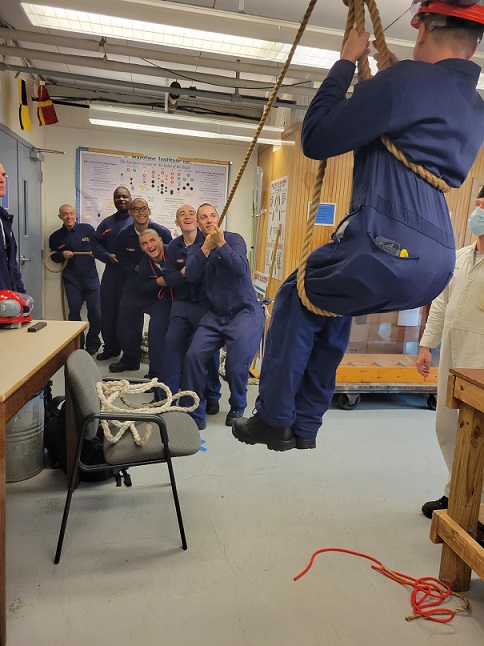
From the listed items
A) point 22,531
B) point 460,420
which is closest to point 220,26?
point 460,420

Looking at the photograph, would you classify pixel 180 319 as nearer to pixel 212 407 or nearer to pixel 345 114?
pixel 212 407

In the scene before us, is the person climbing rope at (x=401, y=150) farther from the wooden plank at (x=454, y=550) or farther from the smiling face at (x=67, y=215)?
the smiling face at (x=67, y=215)

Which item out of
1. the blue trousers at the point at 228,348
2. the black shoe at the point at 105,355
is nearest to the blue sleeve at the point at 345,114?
the blue trousers at the point at 228,348

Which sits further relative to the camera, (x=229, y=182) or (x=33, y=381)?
(x=229, y=182)

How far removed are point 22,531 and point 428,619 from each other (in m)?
1.87

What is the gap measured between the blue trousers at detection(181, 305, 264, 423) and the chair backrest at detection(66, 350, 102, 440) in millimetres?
1403

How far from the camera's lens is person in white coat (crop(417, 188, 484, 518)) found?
8.16 ft

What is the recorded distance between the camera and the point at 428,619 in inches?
75.6

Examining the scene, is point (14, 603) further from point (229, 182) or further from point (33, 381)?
point (229, 182)

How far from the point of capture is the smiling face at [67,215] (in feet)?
19.3

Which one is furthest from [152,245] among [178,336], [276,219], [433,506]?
[433,506]

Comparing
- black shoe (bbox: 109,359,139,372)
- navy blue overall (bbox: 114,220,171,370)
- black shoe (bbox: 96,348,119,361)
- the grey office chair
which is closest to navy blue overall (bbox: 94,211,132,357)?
black shoe (bbox: 96,348,119,361)

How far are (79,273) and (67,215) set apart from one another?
72cm

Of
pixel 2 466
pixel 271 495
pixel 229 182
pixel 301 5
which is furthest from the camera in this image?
pixel 229 182
